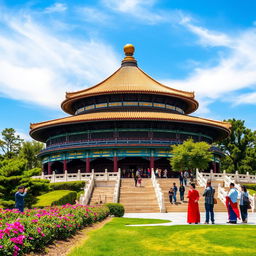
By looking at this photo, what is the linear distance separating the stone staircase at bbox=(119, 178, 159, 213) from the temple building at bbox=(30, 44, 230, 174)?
11.4m

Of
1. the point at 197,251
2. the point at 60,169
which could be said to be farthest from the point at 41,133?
the point at 197,251

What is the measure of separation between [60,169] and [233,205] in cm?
4027

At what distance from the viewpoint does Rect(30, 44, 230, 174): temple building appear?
46.3 m

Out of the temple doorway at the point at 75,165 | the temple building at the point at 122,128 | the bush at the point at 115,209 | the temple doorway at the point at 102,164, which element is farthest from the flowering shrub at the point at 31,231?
the temple doorway at the point at 75,165

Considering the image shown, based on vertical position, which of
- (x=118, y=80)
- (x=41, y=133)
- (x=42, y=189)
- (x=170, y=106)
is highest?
(x=118, y=80)

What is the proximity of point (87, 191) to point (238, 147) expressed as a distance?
45.2 metres

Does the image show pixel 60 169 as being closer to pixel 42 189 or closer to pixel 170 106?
pixel 170 106

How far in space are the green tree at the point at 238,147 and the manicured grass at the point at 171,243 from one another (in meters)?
58.1

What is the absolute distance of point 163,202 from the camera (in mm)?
27312

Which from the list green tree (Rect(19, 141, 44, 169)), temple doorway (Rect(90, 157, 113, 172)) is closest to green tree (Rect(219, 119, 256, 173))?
temple doorway (Rect(90, 157, 113, 172))

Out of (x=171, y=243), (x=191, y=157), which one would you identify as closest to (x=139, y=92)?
(x=191, y=157)

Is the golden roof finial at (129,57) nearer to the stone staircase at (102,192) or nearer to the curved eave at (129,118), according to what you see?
the curved eave at (129,118)

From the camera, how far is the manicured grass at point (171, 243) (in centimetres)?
948

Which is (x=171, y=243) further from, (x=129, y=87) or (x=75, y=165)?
(x=129, y=87)
